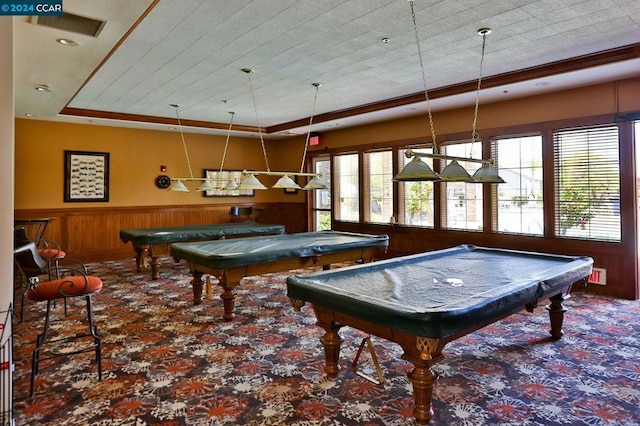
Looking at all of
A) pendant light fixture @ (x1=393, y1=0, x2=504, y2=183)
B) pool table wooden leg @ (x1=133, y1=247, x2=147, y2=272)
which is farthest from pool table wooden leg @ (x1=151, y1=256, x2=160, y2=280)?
pendant light fixture @ (x1=393, y1=0, x2=504, y2=183)

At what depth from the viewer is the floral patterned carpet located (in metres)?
2.32

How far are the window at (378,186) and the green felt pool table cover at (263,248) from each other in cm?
190

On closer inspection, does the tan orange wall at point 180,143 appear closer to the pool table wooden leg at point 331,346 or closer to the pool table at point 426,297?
the pool table at point 426,297

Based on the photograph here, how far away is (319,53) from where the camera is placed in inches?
159

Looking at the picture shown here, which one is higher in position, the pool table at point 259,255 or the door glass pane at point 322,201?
the door glass pane at point 322,201

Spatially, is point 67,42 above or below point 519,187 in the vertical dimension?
above

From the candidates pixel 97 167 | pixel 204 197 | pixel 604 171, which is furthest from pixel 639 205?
pixel 97 167

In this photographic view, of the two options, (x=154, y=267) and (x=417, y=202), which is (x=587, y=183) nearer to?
(x=417, y=202)

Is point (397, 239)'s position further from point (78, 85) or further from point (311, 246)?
point (78, 85)

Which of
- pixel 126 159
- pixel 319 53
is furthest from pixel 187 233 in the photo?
pixel 319 53

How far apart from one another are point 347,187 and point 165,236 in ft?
12.6

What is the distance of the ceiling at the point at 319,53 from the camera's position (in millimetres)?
3076

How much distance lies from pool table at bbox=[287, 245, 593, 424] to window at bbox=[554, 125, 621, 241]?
5.83ft

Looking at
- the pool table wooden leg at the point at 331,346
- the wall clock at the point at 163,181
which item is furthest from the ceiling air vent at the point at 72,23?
the wall clock at the point at 163,181
